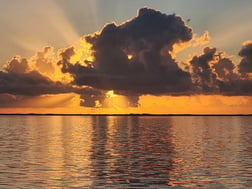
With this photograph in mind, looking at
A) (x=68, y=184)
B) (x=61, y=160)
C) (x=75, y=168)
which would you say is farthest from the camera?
(x=61, y=160)

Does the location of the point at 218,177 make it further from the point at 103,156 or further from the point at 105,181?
the point at 103,156

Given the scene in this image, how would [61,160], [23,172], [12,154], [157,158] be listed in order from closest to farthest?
[23,172] < [61,160] < [157,158] < [12,154]

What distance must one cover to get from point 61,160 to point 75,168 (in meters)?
8.31

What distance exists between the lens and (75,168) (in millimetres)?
52562

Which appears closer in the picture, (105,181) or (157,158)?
(105,181)

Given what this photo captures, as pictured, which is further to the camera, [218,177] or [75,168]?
[75,168]

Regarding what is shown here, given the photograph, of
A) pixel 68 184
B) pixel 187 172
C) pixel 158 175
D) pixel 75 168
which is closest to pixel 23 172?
pixel 75 168

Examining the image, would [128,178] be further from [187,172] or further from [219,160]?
[219,160]

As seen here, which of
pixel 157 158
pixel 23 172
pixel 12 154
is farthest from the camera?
pixel 12 154

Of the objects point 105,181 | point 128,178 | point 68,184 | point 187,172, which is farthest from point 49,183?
point 187,172

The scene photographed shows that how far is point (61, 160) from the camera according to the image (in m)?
60.4

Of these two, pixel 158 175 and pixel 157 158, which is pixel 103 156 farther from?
pixel 158 175

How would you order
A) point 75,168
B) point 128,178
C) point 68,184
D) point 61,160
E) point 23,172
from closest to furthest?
point 68,184
point 128,178
point 23,172
point 75,168
point 61,160

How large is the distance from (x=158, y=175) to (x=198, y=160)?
14.6 m
